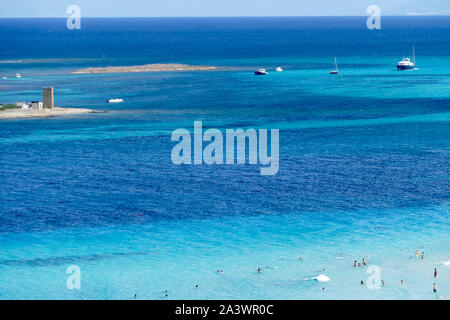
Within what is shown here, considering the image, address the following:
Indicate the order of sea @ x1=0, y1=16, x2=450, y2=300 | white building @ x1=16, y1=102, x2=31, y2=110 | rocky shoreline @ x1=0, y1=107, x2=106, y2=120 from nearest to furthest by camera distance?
sea @ x1=0, y1=16, x2=450, y2=300
rocky shoreline @ x1=0, y1=107, x2=106, y2=120
white building @ x1=16, y1=102, x2=31, y2=110

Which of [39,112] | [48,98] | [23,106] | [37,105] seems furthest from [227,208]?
[23,106]

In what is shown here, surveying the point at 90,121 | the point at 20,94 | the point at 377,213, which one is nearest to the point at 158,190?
the point at 377,213

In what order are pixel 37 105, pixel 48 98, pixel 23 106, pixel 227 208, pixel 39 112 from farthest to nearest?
pixel 37 105, pixel 23 106, pixel 48 98, pixel 39 112, pixel 227 208

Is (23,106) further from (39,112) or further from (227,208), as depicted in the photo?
(227,208)

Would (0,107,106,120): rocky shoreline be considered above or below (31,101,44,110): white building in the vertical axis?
below

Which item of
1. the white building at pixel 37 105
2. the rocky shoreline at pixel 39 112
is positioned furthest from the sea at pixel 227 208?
the white building at pixel 37 105

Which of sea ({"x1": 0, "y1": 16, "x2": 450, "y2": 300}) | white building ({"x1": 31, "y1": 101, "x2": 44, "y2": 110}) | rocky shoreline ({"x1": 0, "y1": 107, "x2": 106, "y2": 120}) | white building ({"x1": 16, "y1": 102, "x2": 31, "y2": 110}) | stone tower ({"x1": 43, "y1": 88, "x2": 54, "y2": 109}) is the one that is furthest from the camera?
white building ({"x1": 31, "y1": 101, "x2": 44, "y2": 110})

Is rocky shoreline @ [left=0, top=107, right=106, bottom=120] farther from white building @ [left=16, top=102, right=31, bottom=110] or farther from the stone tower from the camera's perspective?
white building @ [left=16, top=102, right=31, bottom=110]

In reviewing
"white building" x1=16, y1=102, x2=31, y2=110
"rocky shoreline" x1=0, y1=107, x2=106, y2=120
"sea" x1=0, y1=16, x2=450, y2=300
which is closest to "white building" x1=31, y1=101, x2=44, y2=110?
"white building" x1=16, y1=102, x2=31, y2=110

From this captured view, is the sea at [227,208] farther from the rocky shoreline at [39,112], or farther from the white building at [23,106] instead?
the white building at [23,106]

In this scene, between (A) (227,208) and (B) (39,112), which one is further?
(B) (39,112)

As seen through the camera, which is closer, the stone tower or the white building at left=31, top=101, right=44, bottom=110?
the stone tower

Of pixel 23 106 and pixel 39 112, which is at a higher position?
pixel 23 106
